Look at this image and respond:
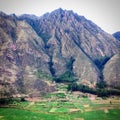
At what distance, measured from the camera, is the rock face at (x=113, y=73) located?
4622 cm

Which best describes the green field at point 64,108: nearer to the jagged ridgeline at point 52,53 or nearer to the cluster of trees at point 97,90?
the cluster of trees at point 97,90

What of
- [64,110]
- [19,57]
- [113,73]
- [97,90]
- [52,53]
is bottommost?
[64,110]

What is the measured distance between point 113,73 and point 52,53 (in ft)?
45.9

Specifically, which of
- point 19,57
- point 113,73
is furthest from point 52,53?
point 113,73

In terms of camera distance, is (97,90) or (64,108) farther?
(97,90)

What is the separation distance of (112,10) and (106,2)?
123 cm

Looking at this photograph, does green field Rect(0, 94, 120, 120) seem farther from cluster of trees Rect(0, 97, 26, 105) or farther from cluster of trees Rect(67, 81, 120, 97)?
cluster of trees Rect(67, 81, 120, 97)

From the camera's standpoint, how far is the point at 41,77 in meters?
43.8

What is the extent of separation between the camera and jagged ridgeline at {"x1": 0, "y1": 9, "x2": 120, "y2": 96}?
42.1 metres

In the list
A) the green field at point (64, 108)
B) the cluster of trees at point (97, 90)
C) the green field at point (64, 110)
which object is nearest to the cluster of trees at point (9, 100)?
the green field at point (64, 108)

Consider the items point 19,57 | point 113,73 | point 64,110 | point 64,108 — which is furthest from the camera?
point 113,73

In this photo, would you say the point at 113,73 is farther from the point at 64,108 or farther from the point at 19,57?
the point at 64,108

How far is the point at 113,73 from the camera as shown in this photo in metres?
48.4

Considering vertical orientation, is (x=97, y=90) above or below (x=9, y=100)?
above
